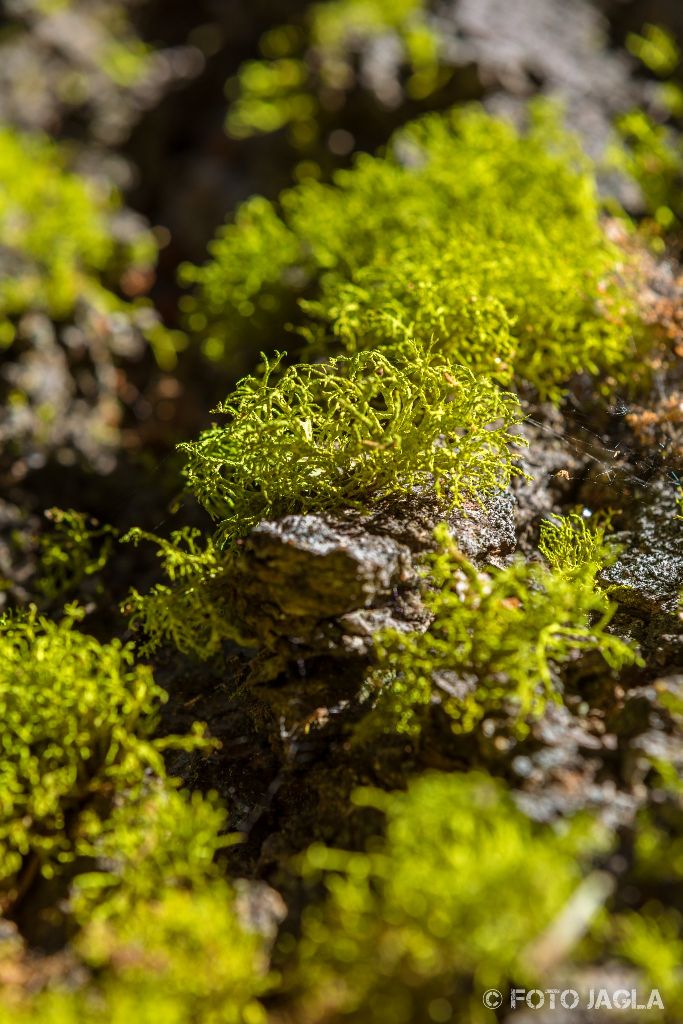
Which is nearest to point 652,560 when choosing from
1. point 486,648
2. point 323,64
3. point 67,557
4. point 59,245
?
point 486,648

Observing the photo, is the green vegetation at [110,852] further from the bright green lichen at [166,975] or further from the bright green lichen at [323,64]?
the bright green lichen at [323,64]

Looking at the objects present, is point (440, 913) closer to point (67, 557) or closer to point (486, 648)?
point (486, 648)

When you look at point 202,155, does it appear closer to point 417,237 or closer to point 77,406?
point 77,406

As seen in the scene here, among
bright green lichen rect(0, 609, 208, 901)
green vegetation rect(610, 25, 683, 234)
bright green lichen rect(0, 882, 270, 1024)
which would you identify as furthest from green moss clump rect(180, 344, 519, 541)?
green vegetation rect(610, 25, 683, 234)

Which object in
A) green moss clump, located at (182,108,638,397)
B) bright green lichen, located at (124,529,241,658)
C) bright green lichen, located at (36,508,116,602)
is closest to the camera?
bright green lichen, located at (124,529,241,658)

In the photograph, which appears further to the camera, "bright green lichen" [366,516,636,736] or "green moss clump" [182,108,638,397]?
"green moss clump" [182,108,638,397]

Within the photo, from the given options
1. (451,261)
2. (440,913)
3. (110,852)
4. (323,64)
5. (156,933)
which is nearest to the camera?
(440,913)

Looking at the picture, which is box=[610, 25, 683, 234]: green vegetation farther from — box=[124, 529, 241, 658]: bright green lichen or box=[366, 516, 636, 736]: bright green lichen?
box=[124, 529, 241, 658]: bright green lichen
